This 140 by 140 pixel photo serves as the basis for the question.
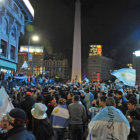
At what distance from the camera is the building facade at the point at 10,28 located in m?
36.1

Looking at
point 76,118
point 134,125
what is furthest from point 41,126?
point 76,118

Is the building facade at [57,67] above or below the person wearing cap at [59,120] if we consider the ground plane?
above

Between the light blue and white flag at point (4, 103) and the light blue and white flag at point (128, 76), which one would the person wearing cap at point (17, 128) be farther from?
the light blue and white flag at point (128, 76)

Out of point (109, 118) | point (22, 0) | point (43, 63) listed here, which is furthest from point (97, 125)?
point (43, 63)

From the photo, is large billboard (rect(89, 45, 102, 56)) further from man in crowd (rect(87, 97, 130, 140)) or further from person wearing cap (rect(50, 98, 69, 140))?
man in crowd (rect(87, 97, 130, 140))

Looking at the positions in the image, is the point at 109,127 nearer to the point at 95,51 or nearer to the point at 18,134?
the point at 18,134

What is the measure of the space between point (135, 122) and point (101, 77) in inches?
5211

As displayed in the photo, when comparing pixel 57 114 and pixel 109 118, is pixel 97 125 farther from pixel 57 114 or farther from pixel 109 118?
pixel 57 114

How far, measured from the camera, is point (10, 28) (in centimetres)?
3922

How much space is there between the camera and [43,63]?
12088 centimetres

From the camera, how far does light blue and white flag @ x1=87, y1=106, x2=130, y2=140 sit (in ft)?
A: 11.1

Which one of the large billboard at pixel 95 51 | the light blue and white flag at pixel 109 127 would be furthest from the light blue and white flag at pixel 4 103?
the large billboard at pixel 95 51

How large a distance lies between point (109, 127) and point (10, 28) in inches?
1556

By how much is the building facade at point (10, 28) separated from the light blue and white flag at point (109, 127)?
3487cm
